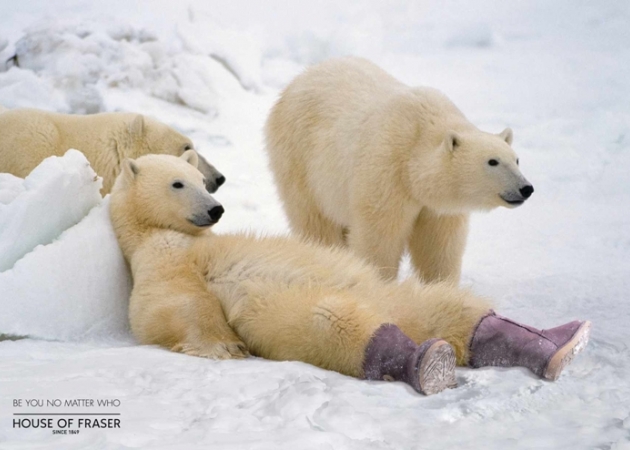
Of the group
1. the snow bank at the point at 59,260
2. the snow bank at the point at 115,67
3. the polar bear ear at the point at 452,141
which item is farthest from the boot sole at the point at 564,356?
the snow bank at the point at 115,67

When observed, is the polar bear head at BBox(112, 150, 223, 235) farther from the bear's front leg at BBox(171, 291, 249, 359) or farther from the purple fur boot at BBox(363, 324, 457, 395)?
the purple fur boot at BBox(363, 324, 457, 395)

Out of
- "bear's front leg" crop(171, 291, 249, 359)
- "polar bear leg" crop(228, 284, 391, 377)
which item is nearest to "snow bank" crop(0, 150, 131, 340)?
"bear's front leg" crop(171, 291, 249, 359)

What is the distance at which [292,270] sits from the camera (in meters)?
3.14

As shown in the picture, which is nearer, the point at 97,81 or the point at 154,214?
the point at 154,214

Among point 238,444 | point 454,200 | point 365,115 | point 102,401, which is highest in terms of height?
point 365,115

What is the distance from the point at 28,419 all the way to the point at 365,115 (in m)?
2.70

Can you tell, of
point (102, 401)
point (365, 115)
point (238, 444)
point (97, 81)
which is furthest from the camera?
point (97, 81)

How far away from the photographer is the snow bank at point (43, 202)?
3.46m

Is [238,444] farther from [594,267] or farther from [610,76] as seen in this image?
[610,76]

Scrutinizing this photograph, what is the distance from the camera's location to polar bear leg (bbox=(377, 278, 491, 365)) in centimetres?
288

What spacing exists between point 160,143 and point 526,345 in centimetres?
298

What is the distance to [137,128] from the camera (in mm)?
4941

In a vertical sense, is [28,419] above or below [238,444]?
below

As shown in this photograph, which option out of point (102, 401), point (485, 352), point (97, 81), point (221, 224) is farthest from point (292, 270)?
point (97, 81)
